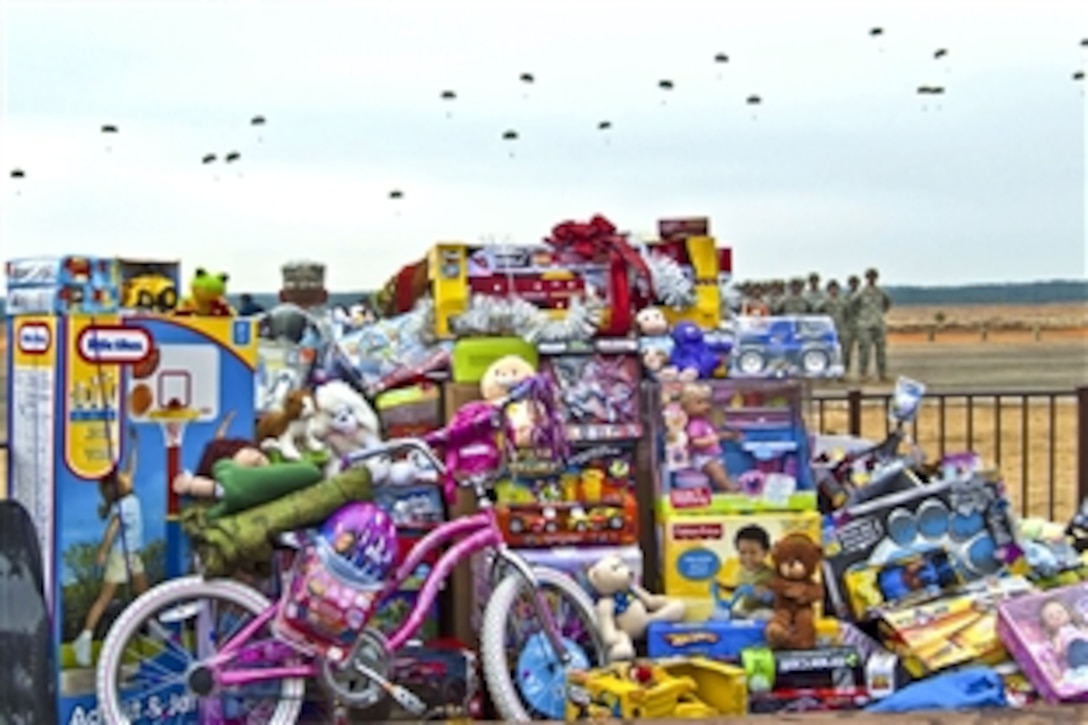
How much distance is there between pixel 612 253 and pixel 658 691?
83.9 inches

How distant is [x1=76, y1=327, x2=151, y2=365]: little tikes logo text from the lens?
5.11 meters

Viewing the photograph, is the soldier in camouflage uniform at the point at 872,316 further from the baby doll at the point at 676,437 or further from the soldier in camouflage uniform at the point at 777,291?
the baby doll at the point at 676,437

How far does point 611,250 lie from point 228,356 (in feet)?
5.83

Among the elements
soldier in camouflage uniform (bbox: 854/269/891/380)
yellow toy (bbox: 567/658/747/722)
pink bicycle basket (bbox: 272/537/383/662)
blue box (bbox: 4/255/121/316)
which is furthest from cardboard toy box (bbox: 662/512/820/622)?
soldier in camouflage uniform (bbox: 854/269/891/380)

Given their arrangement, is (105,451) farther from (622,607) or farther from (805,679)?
(805,679)

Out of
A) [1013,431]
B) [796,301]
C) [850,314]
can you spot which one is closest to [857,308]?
[850,314]

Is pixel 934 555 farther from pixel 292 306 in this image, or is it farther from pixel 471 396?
pixel 292 306

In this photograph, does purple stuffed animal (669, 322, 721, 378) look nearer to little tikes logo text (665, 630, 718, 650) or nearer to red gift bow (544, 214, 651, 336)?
red gift bow (544, 214, 651, 336)

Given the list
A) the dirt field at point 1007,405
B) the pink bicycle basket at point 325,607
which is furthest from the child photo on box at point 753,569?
the dirt field at point 1007,405

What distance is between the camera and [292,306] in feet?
22.7

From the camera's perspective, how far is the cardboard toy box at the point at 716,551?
18.3ft

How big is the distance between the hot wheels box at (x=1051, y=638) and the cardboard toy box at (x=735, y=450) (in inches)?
34.0

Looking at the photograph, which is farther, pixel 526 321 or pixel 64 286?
pixel 526 321

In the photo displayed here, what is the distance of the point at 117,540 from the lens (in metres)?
5.17
